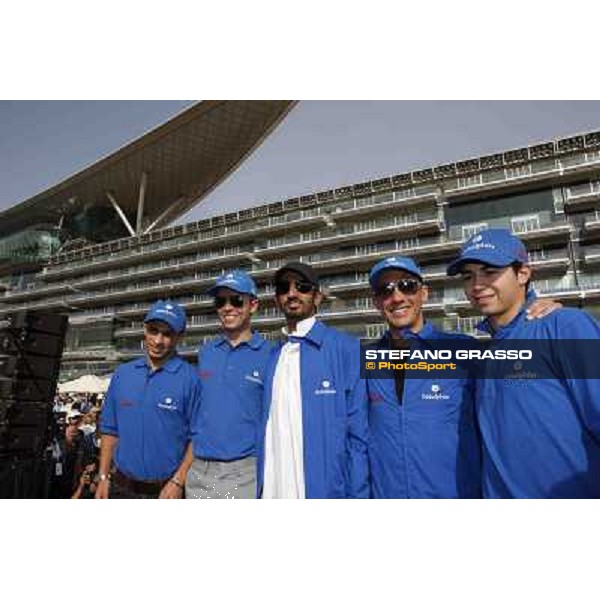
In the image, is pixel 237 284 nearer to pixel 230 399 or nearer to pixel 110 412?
pixel 230 399

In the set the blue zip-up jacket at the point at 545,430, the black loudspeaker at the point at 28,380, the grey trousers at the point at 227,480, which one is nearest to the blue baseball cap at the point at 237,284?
the grey trousers at the point at 227,480

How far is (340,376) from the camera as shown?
2314mm

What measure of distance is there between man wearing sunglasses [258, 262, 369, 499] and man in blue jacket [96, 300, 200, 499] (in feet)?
1.71

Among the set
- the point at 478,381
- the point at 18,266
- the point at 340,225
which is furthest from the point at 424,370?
the point at 18,266

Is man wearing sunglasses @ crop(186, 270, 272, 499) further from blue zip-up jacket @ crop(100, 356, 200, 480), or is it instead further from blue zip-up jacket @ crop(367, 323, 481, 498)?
blue zip-up jacket @ crop(367, 323, 481, 498)

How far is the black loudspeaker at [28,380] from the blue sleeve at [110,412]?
3.89 feet

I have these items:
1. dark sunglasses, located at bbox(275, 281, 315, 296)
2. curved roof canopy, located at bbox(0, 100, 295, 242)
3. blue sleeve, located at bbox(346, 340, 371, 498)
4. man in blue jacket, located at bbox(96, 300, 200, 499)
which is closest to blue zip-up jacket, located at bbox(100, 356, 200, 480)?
man in blue jacket, located at bbox(96, 300, 200, 499)

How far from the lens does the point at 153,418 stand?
8.38 ft

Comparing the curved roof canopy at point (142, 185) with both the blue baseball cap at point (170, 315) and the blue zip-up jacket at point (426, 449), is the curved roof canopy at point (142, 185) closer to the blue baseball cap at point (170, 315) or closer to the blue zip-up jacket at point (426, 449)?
the blue baseball cap at point (170, 315)

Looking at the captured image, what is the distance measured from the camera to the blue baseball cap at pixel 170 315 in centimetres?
267

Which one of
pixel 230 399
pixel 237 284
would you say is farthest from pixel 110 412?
pixel 237 284

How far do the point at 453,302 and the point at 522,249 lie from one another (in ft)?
1.38

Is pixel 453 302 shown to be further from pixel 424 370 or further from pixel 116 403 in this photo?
pixel 116 403

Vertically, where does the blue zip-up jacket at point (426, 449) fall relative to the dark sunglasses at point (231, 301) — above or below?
below
